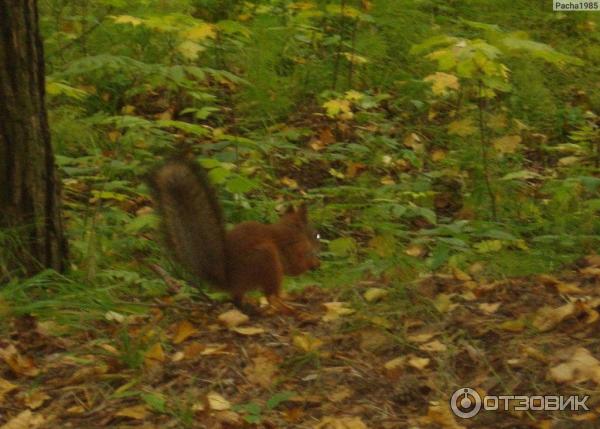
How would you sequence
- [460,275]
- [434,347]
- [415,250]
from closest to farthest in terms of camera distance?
[434,347]
[460,275]
[415,250]

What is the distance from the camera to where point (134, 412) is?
2992mm

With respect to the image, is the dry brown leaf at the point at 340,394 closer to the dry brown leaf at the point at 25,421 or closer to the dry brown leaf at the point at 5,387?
the dry brown leaf at the point at 25,421

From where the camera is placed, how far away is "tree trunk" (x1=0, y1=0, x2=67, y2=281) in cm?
384

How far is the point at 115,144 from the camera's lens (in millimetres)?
6250

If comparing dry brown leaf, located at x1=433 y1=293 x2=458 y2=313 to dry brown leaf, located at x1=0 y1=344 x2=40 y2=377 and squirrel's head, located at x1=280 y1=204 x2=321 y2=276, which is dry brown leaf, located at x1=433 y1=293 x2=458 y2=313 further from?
dry brown leaf, located at x1=0 y1=344 x2=40 y2=377

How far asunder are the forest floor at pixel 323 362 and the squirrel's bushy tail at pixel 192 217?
22 cm

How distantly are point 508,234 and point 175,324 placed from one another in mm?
1963

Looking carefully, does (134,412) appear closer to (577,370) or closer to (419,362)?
(419,362)

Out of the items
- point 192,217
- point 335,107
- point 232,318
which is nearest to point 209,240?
point 192,217

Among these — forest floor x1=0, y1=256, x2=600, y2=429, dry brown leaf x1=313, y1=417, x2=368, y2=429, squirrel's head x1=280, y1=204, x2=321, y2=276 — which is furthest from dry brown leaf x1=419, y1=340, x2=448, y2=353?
squirrel's head x1=280, y1=204, x2=321, y2=276

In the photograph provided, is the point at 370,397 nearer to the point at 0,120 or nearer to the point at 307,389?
the point at 307,389

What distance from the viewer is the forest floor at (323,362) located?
9.70 feet

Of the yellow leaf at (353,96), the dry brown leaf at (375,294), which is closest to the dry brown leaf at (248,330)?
the dry brown leaf at (375,294)

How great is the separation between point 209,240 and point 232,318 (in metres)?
0.34
